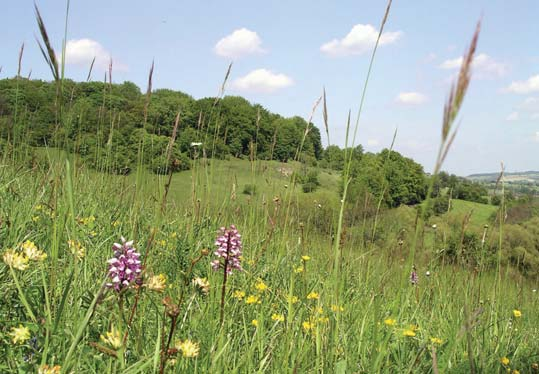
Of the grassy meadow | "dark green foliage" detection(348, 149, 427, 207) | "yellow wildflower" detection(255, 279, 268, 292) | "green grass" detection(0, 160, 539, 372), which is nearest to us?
the grassy meadow

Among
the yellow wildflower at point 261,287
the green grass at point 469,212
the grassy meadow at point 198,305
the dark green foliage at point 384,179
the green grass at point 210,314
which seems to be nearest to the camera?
the grassy meadow at point 198,305

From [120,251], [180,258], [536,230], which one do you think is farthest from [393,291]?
[536,230]

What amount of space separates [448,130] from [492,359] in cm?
193

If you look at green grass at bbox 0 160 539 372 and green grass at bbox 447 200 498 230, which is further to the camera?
green grass at bbox 447 200 498 230

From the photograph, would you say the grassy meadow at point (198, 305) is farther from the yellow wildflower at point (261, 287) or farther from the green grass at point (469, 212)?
the green grass at point (469, 212)

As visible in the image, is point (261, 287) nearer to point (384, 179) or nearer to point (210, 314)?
point (210, 314)

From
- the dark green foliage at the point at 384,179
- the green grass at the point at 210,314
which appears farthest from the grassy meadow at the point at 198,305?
the dark green foliage at the point at 384,179

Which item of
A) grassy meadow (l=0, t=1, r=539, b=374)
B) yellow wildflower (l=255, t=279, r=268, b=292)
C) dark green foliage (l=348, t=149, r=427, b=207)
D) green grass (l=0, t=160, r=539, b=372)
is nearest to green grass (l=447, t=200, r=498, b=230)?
dark green foliage (l=348, t=149, r=427, b=207)

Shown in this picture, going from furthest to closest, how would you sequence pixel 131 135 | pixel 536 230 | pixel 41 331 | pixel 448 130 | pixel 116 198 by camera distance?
pixel 536 230
pixel 131 135
pixel 116 198
pixel 41 331
pixel 448 130

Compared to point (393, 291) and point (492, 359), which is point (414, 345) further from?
point (393, 291)

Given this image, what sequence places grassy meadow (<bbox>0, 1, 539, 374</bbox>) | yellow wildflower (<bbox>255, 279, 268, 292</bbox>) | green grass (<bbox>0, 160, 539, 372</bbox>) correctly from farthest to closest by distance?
yellow wildflower (<bbox>255, 279, 268, 292</bbox>)
green grass (<bbox>0, 160, 539, 372</bbox>)
grassy meadow (<bbox>0, 1, 539, 374</bbox>)

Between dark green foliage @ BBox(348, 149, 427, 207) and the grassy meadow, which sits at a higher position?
dark green foliage @ BBox(348, 149, 427, 207)

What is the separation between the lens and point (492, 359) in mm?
2074

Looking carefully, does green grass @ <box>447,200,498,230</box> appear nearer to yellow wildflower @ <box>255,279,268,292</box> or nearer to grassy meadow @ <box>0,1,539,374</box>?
grassy meadow @ <box>0,1,539,374</box>
